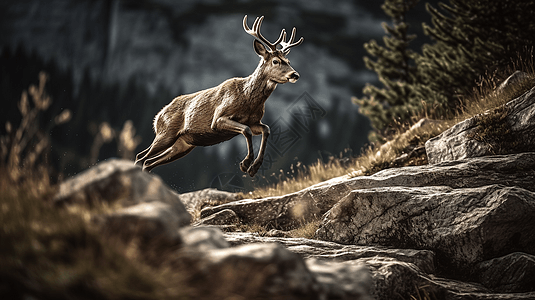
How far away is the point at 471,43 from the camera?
45.3ft

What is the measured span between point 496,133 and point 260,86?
453 centimetres

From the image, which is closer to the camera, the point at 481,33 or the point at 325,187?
the point at 325,187

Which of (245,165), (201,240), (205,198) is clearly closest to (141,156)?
(245,165)

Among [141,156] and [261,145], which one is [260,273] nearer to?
[261,145]

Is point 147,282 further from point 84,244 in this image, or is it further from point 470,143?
point 470,143

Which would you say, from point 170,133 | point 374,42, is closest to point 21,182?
point 170,133

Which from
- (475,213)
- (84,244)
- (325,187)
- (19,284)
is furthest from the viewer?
(325,187)

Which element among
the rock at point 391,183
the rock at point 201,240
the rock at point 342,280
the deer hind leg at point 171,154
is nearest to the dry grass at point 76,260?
the rock at point 201,240

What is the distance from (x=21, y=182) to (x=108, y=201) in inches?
22.1

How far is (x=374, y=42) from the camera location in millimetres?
18188

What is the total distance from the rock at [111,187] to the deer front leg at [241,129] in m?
3.96

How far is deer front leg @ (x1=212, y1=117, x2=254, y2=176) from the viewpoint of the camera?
6.45 m

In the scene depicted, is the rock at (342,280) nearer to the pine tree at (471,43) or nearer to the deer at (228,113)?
the deer at (228,113)

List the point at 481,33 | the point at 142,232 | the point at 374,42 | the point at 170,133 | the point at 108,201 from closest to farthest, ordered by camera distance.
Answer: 1. the point at 142,232
2. the point at 108,201
3. the point at 170,133
4. the point at 481,33
5. the point at 374,42
